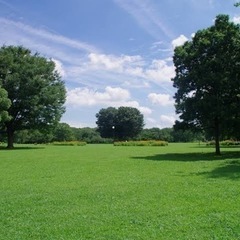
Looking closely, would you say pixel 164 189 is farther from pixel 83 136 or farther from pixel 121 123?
pixel 83 136

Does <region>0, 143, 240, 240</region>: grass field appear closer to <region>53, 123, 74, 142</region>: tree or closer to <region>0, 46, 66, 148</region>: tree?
<region>0, 46, 66, 148</region>: tree

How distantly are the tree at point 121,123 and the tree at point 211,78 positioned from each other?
98.8 metres

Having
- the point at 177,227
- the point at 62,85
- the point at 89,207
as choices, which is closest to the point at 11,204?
the point at 89,207

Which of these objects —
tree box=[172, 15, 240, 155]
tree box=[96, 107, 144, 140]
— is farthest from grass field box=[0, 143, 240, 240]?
tree box=[96, 107, 144, 140]

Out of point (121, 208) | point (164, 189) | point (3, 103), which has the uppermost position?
point (3, 103)

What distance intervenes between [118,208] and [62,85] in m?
54.4

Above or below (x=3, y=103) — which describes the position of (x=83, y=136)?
below

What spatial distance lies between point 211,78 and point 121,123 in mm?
103924

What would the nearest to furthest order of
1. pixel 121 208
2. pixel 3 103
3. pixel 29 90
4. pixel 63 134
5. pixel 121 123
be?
pixel 121 208 → pixel 3 103 → pixel 29 90 → pixel 63 134 → pixel 121 123

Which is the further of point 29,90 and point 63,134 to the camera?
point 63,134

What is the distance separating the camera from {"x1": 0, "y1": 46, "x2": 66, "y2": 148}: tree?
56.7 m

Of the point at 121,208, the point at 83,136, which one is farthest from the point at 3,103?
the point at 83,136

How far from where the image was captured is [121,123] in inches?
5374

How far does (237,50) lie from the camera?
112ft
